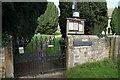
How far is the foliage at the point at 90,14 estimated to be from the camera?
15.9 feet

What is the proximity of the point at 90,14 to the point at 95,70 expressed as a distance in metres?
2.84

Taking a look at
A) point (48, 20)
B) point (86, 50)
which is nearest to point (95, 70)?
point (86, 50)

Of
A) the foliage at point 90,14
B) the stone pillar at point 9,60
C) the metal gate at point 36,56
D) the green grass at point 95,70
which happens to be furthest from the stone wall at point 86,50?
the stone pillar at point 9,60

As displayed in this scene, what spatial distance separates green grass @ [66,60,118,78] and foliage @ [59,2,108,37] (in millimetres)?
1802

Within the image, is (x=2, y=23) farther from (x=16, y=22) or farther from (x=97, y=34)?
(x=97, y=34)

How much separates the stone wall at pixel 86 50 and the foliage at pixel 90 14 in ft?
2.37

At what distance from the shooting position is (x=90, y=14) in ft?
15.9

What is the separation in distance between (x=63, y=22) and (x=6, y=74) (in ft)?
12.1

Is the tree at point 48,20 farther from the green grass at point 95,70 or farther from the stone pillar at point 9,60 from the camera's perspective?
the stone pillar at point 9,60

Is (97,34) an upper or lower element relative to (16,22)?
lower

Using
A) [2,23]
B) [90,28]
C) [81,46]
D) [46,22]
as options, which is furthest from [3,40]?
[46,22]

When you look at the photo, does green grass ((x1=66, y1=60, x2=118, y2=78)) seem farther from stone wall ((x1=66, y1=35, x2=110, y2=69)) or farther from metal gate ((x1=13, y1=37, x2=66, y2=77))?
metal gate ((x1=13, y1=37, x2=66, y2=77))

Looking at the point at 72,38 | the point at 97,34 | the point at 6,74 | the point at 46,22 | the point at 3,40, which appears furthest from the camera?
the point at 46,22

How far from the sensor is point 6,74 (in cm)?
375
